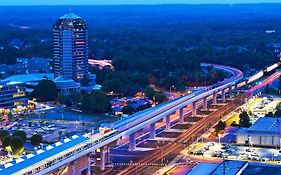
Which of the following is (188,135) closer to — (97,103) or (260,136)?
(260,136)

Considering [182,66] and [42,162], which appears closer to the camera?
[42,162]

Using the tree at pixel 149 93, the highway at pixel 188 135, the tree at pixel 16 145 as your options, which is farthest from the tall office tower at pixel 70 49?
the tree at pixel 16 145

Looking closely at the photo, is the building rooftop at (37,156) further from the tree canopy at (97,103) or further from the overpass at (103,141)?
the tree canopy at (97,103)

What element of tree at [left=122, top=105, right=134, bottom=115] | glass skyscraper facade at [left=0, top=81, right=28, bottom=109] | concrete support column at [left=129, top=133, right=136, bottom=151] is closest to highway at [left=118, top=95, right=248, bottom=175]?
concrete support column at [left=129, top=133, right=136, bottom=151]

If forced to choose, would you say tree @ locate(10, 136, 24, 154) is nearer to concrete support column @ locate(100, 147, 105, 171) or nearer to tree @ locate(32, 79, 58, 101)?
concrete support column @ locate(100, 147, 105, 171)

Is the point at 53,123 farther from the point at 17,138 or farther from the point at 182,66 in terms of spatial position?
the point at 182,66

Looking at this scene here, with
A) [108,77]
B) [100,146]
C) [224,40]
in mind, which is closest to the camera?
[100,146]

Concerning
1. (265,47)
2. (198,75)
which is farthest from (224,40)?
(198,75)

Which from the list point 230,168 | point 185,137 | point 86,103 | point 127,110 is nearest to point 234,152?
point 185,137
